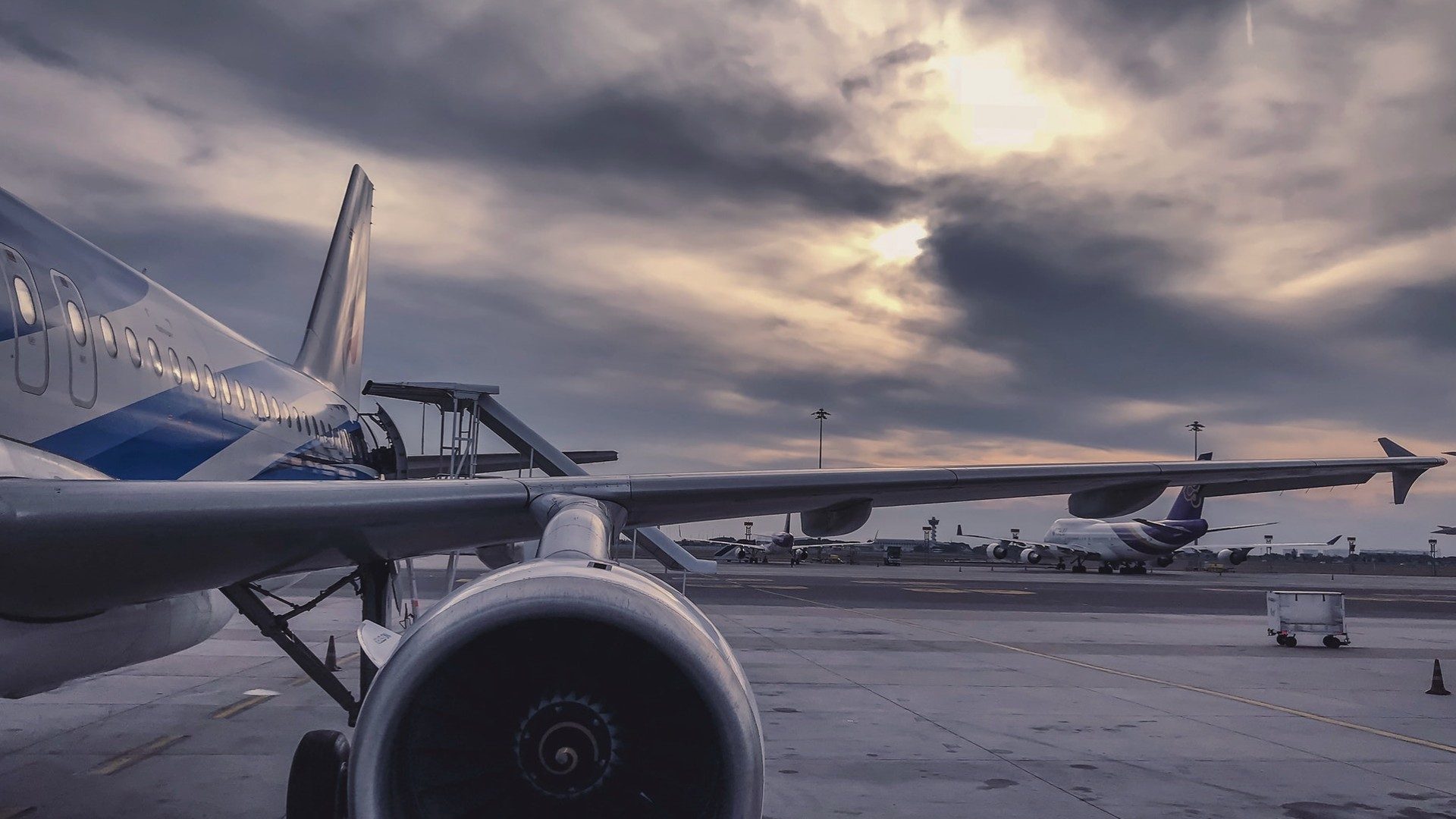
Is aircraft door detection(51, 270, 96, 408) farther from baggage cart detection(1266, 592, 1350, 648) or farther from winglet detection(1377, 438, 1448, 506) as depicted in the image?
baggage cart detection(1266, 592, 1350, 648)

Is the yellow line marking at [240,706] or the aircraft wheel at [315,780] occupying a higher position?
the aircraft wheel at [315,780]

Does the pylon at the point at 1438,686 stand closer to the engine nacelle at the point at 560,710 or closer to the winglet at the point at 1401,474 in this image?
the winglet at the point at 1401,474

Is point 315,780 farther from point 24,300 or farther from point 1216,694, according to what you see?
point 1216,694

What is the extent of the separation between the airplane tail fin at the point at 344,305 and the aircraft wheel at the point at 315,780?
271 inches

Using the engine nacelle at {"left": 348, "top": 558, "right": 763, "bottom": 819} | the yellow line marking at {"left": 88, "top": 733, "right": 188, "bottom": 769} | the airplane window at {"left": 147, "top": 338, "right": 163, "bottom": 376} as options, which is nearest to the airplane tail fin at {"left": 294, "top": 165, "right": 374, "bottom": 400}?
the yellow line marking at {"left": 88, "top": 733, "right": 188, "bottom": 769}

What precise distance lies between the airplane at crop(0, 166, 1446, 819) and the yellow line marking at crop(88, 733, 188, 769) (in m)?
1.76

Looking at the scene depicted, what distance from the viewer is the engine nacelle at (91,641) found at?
→ 15.7 ft

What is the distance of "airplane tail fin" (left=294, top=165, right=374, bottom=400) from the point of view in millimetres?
12461

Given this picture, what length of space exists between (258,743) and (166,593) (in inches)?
179

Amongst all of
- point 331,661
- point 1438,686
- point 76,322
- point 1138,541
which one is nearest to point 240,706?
point 331,661

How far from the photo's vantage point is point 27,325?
187 inches

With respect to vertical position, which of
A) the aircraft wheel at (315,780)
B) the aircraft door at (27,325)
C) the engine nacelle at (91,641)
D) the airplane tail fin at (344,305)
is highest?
the airplane tail fin at (344,305)

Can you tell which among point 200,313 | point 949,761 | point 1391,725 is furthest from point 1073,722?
point 200,313

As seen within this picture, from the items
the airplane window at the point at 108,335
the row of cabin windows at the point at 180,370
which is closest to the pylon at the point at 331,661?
the row of cabin windows at the point at 180,370
